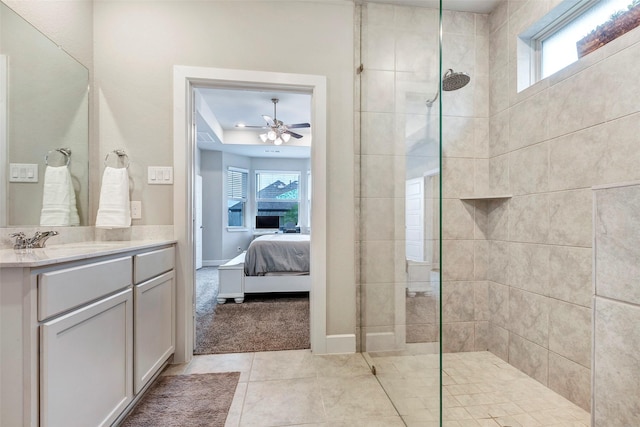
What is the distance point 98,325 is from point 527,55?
9.80 feet

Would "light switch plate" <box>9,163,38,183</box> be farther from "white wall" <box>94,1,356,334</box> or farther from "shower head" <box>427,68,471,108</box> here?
"shower head" <box>427,68,471,108</box>

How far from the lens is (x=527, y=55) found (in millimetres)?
1902

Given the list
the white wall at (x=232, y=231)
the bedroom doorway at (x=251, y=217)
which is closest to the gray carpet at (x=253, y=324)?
the bedroom doorway at (x=251, y=217)

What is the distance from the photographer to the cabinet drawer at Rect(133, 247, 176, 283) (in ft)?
4.66

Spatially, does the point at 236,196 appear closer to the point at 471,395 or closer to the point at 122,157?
the point at 122,157

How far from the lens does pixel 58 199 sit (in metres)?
1.58

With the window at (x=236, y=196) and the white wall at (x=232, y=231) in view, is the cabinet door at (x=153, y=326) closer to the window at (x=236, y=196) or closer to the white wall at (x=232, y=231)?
the white wall at (x=232, y=231)

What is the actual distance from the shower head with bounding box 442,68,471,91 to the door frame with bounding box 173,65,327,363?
2.74ft

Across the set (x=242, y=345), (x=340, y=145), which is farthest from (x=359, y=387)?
(x=340, y=145)

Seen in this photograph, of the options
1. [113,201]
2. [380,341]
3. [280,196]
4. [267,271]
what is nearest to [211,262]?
[280,196]

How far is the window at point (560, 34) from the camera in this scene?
1.51 meters

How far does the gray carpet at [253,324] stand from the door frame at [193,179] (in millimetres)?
269

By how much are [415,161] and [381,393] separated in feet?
4.32

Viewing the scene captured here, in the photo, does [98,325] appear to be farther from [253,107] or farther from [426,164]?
[253,107]
